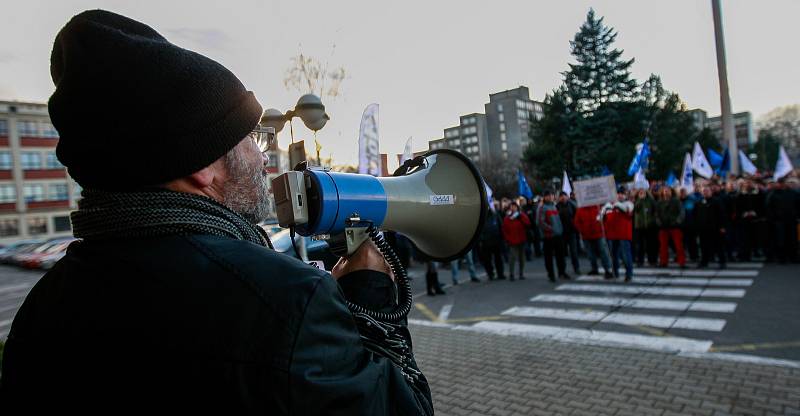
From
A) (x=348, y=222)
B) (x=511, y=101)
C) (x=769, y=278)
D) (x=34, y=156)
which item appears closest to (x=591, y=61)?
(x=511, y=101)

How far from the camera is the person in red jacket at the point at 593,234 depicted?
984cm

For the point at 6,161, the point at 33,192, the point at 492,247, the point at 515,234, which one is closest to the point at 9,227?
the point at 33,192

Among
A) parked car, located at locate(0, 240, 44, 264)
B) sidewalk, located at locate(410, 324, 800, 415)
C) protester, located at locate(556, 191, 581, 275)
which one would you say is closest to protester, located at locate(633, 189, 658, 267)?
protester, located at locate(556, 191, 581, 275)

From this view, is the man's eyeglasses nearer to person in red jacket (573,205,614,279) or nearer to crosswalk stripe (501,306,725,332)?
crosswalk stripe (501,306,725,332)

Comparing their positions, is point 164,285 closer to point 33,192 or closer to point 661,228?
point 661,228

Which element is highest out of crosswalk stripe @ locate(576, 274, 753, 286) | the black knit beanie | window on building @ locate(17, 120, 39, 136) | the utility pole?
window on building @ locate(17, 120, 39, 136)

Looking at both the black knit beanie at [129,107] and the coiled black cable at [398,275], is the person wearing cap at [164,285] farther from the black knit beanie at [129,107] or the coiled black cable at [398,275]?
the coiled black cable at [398,275]

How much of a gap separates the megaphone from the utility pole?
19.1 metres

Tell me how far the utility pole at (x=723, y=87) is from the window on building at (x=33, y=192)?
5735 centimetres

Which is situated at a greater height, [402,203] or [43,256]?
[402,203]

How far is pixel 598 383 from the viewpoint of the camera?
14.4 ft

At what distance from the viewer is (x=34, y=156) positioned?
48250mm

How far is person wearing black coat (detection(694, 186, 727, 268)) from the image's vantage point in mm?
10203

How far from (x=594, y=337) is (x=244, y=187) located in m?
5.79
